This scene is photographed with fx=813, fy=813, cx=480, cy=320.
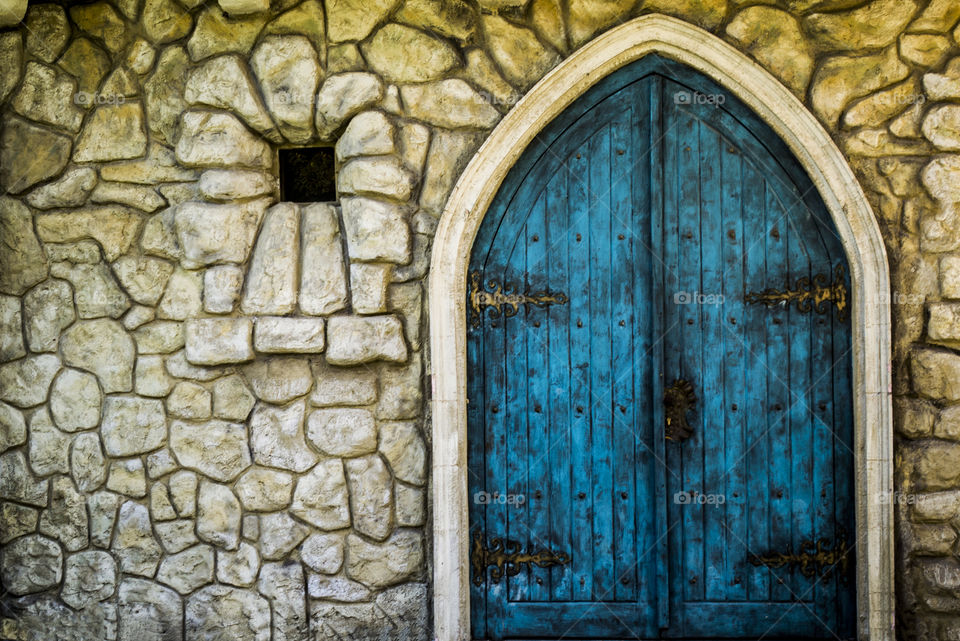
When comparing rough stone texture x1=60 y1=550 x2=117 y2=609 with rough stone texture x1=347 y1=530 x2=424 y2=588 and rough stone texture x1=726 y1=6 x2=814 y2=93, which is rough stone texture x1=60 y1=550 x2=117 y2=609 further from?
rough stone texture x1=726 y1=6 x2=814 y2=93

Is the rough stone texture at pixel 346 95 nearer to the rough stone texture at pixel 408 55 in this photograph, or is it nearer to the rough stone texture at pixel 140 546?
the rough stone texture at pixel 408 55

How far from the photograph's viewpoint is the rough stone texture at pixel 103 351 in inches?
139

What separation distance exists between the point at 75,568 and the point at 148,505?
439 millimetres

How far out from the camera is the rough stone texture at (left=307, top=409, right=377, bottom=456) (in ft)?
11.3

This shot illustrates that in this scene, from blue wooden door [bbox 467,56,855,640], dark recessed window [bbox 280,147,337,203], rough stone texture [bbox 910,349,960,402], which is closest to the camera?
rough stone texture [bbox 910,349,960,402]

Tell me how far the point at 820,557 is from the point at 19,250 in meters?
3.76

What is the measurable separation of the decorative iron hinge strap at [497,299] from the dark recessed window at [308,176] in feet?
2.50

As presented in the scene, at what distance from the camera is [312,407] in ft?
11.4

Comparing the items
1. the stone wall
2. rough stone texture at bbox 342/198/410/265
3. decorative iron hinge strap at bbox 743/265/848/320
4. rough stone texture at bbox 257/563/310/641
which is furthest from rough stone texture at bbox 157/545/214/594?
decorative iron hinge strap at bbox 743/265/848/320

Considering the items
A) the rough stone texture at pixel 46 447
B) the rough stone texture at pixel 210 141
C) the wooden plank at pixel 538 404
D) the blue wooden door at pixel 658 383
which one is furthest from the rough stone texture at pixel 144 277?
the wooden plank at pixel 538 404

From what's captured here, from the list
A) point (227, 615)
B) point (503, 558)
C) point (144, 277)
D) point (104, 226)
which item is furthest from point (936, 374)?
point (104, 226)

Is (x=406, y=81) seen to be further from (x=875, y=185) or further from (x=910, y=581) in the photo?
(x=910, y=581)

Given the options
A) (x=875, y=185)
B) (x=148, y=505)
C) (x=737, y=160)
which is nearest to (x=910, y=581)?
Answer: (x=875, y=185)

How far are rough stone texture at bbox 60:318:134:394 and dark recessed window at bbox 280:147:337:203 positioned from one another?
950 mm
